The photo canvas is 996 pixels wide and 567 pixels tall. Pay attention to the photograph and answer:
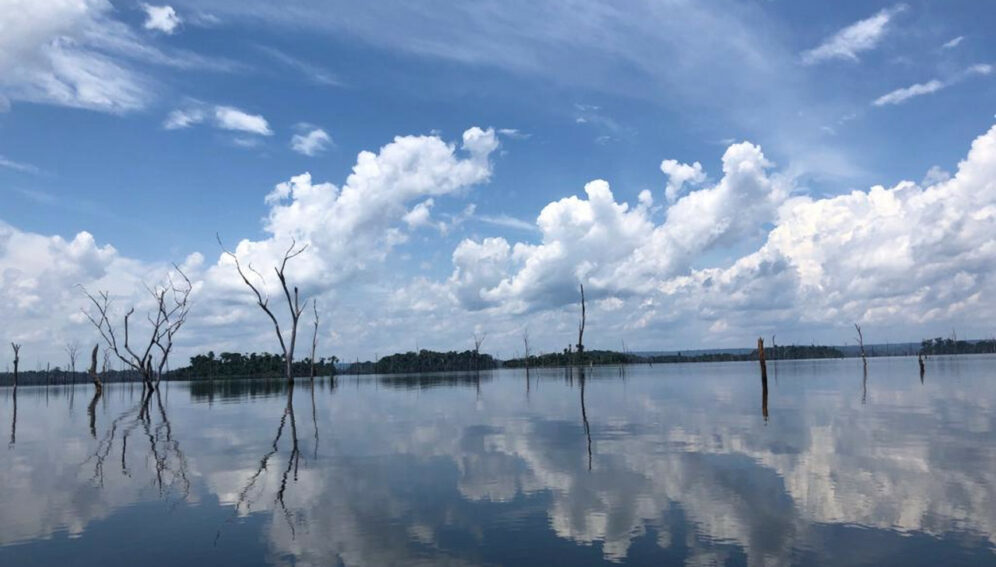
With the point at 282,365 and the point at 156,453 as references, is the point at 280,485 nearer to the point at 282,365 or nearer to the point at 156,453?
the point at 156,453

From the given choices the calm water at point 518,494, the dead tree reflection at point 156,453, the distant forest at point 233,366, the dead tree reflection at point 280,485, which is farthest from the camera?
the distant forest at point 233,366

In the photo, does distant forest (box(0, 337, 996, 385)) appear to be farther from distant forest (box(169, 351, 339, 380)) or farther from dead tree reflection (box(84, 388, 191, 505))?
dead tree reflection (box(84, 388, 191, 505))

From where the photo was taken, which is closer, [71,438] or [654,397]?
[71,438]

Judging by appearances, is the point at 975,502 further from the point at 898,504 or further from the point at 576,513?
the point at 576,513

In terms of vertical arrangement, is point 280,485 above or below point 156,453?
above

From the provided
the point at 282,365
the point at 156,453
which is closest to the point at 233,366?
the point at 282,365

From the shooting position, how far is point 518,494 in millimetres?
11820

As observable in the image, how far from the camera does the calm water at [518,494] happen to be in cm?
848

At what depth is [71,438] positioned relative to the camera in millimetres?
22516

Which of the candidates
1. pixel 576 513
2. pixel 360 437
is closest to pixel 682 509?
pixel 576 513

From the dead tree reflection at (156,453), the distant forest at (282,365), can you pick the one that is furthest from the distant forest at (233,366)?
the dead tree reflection at (156,453)

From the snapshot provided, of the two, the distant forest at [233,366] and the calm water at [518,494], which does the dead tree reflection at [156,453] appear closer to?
the calm water at [518,494]

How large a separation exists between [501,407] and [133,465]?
19165 mm

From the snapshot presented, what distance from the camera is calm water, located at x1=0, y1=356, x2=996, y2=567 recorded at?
8.48 m
